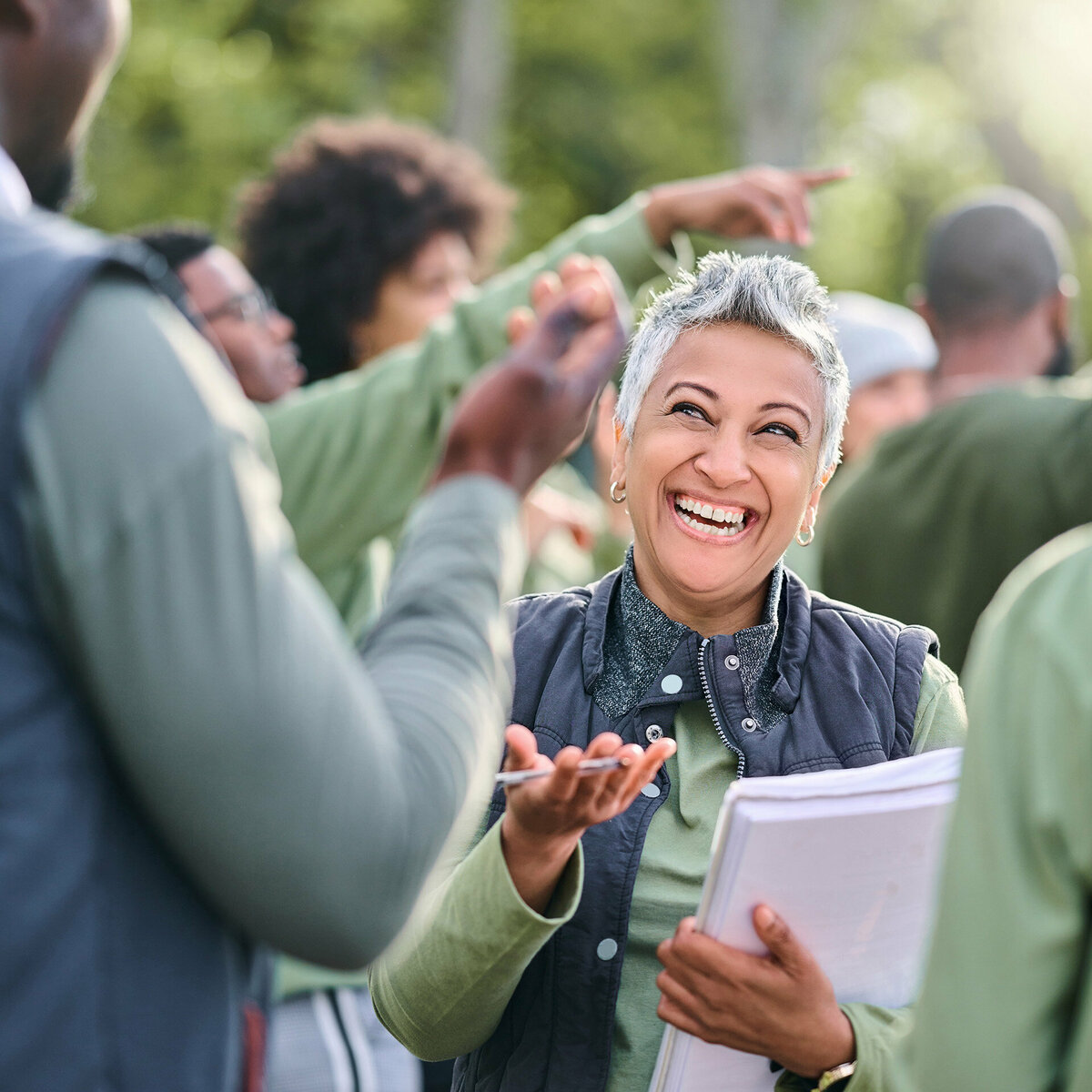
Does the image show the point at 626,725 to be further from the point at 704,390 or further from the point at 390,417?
the point at 390,417

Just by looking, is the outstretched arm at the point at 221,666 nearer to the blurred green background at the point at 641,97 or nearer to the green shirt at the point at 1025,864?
the green shirt at the point at 1025,864

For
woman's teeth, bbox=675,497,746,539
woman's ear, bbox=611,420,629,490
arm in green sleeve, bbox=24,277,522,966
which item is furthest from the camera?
woman's ear, bbox=611,420,629,490

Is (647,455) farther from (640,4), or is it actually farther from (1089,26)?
(640,4)

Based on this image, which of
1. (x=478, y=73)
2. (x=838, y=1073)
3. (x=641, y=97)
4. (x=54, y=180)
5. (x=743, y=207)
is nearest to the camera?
(x=54, y=180)

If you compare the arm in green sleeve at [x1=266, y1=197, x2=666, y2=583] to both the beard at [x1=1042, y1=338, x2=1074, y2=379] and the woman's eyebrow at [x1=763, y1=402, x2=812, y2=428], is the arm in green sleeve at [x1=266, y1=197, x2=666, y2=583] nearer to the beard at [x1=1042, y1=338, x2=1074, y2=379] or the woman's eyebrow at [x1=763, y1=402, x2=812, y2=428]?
the woman's eyebrow at [x1=763, y1=402, x2=812, y2=428]

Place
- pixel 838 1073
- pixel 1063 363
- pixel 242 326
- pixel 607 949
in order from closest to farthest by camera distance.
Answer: pixel 838 1073
pixel 607 949
pixel 242 326
pixel 1063 363

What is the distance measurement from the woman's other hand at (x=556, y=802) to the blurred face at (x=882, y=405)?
143 inches

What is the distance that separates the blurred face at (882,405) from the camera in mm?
5289

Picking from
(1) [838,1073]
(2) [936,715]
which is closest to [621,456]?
(2) [936,715]

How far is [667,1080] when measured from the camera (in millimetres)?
1867

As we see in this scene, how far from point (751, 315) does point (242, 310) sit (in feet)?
6.18

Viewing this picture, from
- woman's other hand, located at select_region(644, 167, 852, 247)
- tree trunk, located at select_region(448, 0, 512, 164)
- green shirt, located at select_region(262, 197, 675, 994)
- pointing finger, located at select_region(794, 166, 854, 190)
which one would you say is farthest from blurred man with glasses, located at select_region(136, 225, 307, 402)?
tree trunk, located at select_region(448, 0, 512, 164)

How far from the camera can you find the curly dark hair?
14.2 feet

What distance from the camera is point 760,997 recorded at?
1.79m
